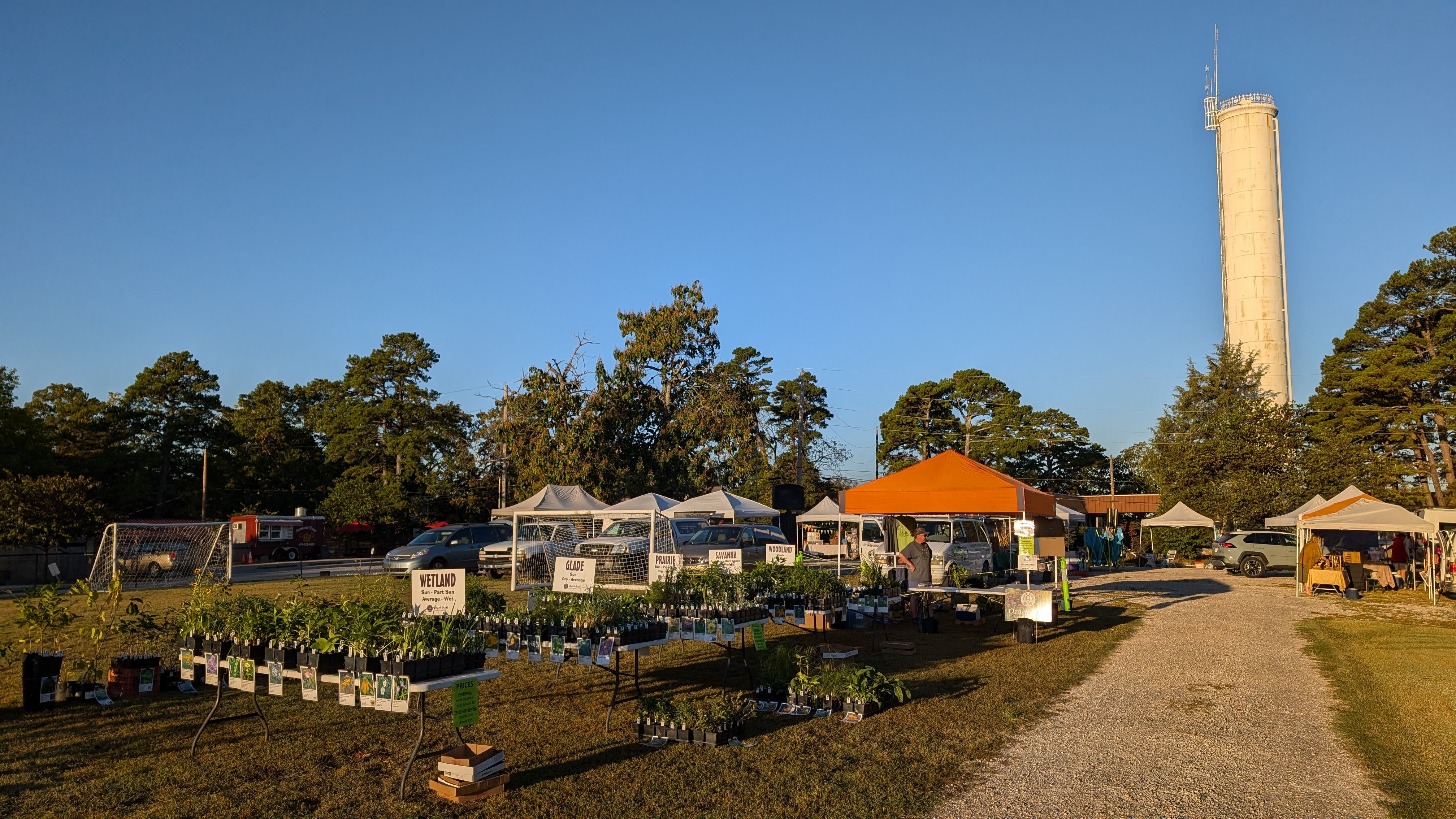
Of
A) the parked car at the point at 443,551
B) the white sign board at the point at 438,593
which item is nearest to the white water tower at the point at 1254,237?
the parked car at the point at 443,551

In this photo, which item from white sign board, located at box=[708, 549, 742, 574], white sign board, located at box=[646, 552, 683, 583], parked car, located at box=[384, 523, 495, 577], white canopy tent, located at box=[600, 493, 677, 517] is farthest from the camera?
parked car, located at box=[384, 523, 495, 577]

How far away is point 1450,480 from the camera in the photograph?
31.2m

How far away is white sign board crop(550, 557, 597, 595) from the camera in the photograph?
805 cm

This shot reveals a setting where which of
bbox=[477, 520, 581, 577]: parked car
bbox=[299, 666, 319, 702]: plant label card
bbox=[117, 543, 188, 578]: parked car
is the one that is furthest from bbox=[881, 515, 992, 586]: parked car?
bbox=[117, 543, 188, 578]: parked car

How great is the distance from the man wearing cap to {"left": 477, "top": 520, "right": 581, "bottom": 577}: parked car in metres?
9.58

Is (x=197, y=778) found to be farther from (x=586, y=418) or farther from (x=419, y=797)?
(x=586, y=418)

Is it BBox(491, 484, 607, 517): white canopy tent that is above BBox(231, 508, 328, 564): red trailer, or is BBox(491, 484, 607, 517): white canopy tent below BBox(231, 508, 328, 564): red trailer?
above

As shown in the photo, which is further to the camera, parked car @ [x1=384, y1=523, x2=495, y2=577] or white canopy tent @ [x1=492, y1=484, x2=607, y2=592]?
parked car @ [x1=384, y1=523, x2=495, y2=577]

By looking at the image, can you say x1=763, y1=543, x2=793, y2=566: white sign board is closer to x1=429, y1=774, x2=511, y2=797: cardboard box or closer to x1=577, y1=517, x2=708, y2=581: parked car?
x1=577, y1=517, x2=708, y2=581: parked car

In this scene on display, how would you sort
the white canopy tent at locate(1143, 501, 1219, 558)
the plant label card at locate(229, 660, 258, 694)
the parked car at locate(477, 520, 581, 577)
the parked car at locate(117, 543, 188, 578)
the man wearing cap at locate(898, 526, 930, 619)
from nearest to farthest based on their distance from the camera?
the plant label card at locate(229, 660, 258, 694), the man wearing cap at locate(898, 526, 930, 619), the parked car at locate(117, 543, 188, 578), the parked car at locate(477, 520, 581, 577), the white canopy tent at locate(1143, 501, 1219, 558)

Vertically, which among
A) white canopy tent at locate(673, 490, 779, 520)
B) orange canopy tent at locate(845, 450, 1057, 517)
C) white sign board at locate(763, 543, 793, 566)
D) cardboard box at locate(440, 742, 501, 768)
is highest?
orange canopy tent at locate(845, 450, 1057, 517)

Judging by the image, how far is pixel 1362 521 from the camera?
57.8 ft

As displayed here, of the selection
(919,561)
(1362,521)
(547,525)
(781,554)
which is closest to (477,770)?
(781,554)

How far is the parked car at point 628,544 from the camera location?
61.8ft
